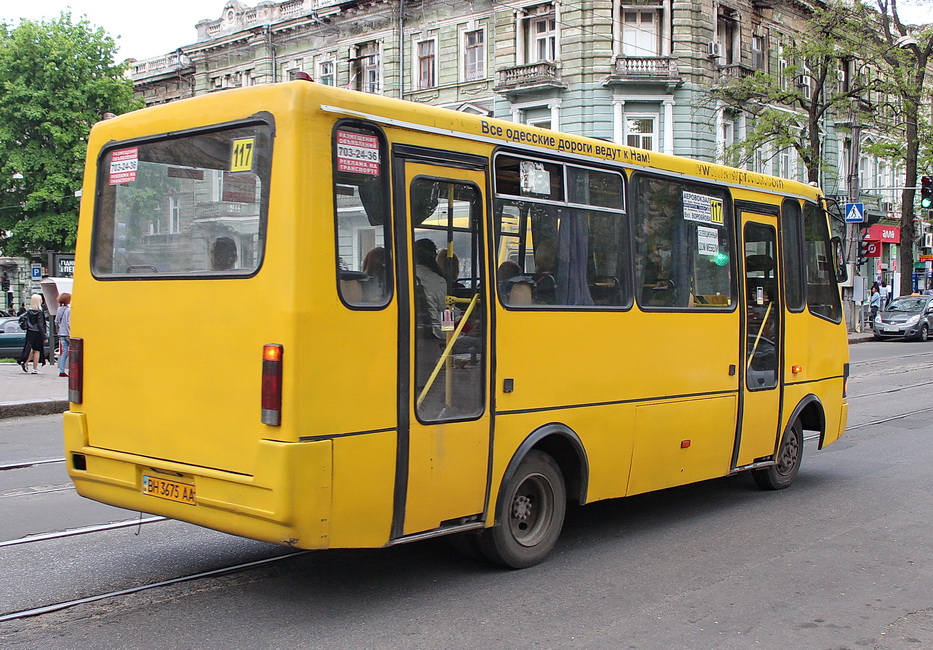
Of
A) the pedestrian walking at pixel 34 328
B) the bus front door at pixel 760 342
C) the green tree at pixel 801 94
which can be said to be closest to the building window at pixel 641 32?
the green tree at pixel 801 94

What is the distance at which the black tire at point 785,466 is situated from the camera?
29.5 feet

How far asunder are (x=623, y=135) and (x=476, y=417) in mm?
31356

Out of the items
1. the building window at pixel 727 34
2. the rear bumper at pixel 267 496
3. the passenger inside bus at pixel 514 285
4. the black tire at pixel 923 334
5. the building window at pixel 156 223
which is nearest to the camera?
the rear bumper at pixel 267 496

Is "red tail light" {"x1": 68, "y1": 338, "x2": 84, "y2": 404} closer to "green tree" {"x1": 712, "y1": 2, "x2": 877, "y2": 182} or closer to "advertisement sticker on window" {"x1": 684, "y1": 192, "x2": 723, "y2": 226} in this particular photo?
"advertisement sticker on window" {"x1": 684, "y1": 192, "x2": 723, "y2": 226}

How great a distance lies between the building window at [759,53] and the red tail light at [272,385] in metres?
37.9

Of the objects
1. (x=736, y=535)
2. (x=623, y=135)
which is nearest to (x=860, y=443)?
(x=736, y=535)

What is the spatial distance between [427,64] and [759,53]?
43.5 feet

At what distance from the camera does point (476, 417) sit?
19.2ft

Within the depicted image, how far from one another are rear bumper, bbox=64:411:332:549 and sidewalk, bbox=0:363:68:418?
397 inches

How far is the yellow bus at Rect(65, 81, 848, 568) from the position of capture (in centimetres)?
504

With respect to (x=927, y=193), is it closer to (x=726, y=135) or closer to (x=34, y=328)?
(x=726, y=135)

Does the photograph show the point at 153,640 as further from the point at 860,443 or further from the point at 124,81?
the point at 124,81

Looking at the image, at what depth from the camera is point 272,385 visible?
4945 mm

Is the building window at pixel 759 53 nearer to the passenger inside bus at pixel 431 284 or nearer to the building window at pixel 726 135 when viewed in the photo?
the building window at pixel 726 135
